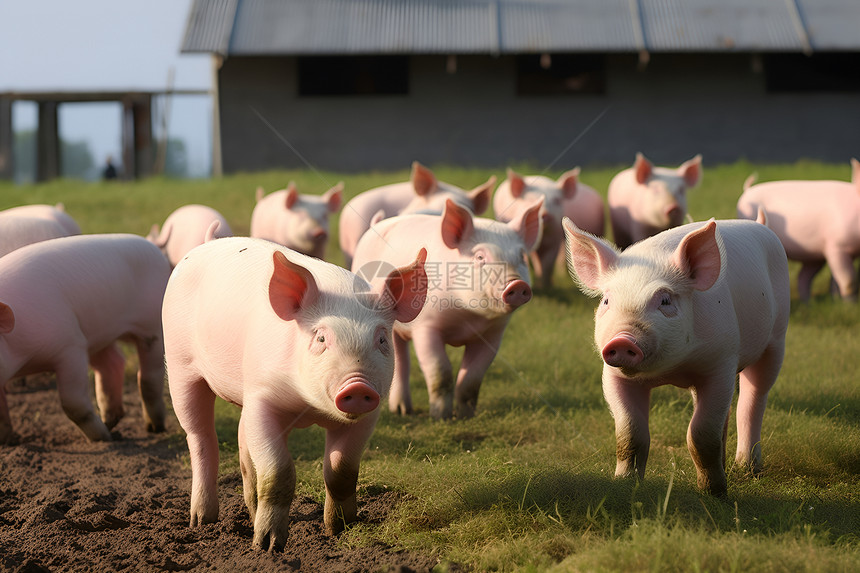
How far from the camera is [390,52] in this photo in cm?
1490

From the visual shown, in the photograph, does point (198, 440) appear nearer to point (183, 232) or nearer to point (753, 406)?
point (753, 406)

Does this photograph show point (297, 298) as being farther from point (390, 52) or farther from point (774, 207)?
point (390, 52)

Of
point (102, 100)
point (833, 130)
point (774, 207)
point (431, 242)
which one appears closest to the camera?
point (431, 242)

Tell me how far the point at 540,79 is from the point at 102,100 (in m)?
9.56

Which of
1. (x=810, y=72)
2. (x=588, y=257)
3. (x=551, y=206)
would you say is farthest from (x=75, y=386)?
(x=810, y=72)

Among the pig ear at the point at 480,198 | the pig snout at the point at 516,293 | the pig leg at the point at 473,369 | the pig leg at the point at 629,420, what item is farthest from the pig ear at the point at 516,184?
the pig leg at the point at 629,420

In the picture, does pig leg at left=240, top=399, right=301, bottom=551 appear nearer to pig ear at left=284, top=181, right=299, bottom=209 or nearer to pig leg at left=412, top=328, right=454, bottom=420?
pig leg at left=412, top=328, right=454, bottom=420

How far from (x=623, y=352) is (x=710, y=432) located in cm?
73


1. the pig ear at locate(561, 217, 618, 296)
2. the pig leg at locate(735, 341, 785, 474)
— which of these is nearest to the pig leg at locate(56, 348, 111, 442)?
the pig ear at locate(561, 217, 618, 296)

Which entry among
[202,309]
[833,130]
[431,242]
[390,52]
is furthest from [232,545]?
[833,130]

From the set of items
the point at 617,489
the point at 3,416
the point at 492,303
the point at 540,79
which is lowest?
the point at 3,416

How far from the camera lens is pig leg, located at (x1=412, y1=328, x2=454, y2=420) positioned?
5.51 m

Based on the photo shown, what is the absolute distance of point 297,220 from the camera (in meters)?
9.27

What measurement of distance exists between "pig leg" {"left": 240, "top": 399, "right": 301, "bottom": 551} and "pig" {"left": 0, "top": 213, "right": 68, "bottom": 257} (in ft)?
13.7
